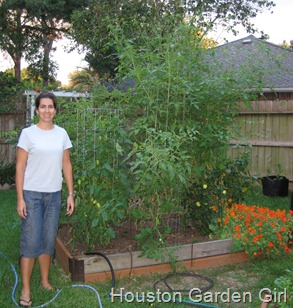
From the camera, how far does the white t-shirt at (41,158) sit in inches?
115

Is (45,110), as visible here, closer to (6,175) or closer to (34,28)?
(6,175)

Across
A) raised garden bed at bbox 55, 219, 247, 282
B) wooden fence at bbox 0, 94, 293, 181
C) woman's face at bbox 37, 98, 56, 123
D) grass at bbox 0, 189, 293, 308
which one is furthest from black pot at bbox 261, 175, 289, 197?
woman's face at bbox 37, 98, 56, 123

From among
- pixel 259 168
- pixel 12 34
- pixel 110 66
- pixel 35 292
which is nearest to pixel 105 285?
pixel 35 292

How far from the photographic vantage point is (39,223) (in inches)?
118

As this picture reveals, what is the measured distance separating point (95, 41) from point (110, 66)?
268 centimetres

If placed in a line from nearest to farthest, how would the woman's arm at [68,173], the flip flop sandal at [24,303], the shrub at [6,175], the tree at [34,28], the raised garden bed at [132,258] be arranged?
the flip flop sandal at [24,303] → the woman's arm at [68,173] → the raised garden bed at [132,258] → the shrub at [6,175] → the tree at [34,28]

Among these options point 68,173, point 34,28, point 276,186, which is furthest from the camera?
point 34,28

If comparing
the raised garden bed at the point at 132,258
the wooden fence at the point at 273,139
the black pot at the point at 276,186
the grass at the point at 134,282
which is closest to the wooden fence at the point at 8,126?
the wooden fence at the point at 273,139

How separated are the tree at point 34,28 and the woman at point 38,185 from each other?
13.0m

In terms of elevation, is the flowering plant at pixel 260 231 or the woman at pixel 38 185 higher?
the woman at pixel 38 185

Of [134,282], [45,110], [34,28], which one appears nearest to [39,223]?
[45,110]

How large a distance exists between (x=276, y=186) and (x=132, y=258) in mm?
4066

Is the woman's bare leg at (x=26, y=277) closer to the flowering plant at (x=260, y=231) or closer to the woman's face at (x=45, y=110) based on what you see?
the woman's face at (x=45, y=110)

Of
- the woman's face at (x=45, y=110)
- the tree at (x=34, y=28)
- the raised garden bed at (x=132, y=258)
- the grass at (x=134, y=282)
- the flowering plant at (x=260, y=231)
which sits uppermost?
the tree at (x=34, y=28)
